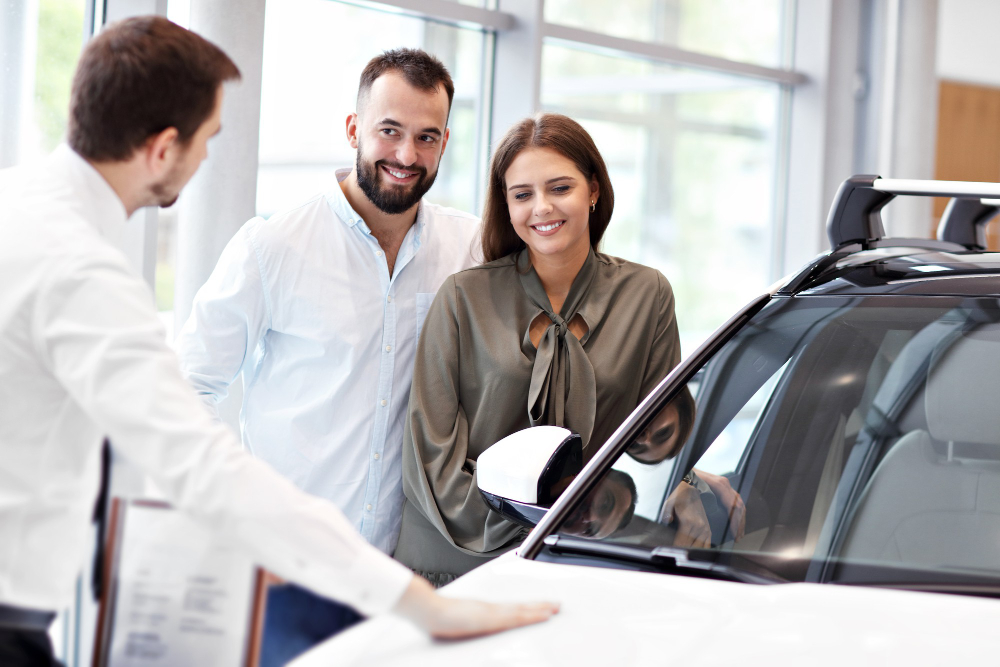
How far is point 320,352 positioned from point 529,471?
2.71 feet

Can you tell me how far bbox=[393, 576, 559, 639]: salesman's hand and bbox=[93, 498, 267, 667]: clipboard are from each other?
17 cm

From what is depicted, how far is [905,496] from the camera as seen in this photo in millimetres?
1545

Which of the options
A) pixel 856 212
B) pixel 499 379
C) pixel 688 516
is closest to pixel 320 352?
pixel 499 379

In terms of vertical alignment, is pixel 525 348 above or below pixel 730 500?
above

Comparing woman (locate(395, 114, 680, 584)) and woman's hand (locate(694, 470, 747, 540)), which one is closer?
woman's hand (locate(694, 470, 747, 540))

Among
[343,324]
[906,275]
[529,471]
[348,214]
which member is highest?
[348,214]

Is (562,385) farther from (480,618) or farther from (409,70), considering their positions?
(480,618)

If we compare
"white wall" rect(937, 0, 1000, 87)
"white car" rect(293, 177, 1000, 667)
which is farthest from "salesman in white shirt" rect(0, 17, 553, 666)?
"white wall" rect(937, 0, 1000, 87)

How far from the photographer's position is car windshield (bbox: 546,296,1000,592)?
1437mm

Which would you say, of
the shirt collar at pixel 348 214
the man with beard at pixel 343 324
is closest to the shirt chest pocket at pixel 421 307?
the man with beard at pixel 343 324

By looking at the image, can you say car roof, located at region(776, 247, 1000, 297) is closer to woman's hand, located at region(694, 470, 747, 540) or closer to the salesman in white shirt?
woman's hand, located at region(694, 470, 747, 540)

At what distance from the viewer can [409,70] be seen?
225 centimetres

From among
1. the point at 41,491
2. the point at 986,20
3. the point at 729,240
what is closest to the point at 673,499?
the point at 41,491

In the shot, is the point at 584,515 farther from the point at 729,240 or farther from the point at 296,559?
the point at 729,240
